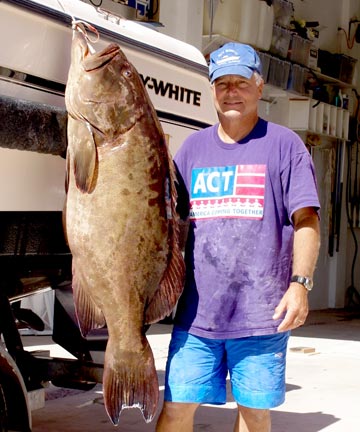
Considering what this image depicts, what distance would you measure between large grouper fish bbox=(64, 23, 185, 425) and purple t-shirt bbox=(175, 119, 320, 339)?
0.89 feet

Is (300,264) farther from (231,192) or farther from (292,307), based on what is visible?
(231,192)

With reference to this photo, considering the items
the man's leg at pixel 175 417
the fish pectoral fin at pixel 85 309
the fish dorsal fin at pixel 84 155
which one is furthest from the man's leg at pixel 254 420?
the fish dorsal fin at pixel 84 155

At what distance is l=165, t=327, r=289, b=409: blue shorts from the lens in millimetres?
3961

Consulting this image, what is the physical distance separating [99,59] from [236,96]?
29.5 inches

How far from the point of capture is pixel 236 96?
4051 mm

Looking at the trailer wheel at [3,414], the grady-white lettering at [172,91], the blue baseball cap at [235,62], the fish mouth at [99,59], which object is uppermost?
the grady-white lettering at [172,91]

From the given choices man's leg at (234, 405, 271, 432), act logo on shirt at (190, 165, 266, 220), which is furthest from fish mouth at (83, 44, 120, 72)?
man's leg at (234, 405, 271, 432)

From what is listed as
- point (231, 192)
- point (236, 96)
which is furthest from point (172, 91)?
point (231, 192)

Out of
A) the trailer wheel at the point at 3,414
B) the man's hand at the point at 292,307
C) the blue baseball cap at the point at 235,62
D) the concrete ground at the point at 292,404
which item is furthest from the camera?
the concrete ground at the point at 292,404

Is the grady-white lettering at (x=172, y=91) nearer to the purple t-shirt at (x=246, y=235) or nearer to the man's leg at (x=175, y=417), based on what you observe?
the purple t-shirt at (x=246, y=235)

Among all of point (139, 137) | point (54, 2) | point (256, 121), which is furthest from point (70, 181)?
point (54, 2)

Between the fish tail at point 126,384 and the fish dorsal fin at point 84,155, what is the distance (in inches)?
26.9

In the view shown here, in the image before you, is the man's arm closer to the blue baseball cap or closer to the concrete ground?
the blue baseball cap

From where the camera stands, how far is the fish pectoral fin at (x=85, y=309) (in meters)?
3.68
